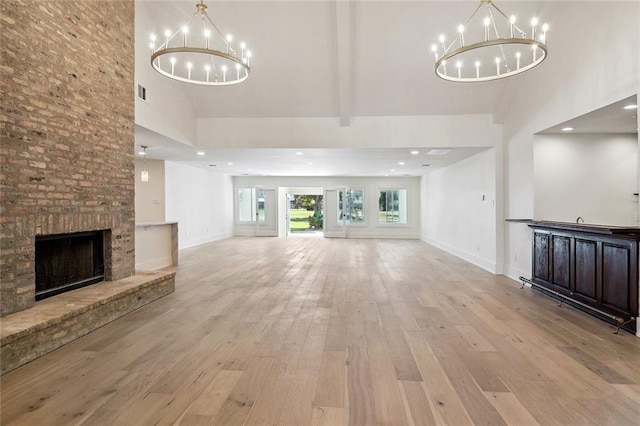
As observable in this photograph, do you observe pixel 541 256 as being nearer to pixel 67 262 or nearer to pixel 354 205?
pixel 67 262

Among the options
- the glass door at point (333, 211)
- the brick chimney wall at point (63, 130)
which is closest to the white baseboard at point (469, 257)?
the glass door at point (333, 211)

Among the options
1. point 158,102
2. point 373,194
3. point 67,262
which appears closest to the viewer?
point 67,262

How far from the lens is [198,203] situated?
11.2 metres

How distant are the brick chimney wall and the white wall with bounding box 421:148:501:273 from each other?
20.8 feet

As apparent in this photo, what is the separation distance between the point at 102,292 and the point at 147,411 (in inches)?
87.7

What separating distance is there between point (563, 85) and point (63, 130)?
6169 millimetres

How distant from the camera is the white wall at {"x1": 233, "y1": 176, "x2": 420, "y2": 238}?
13523mm

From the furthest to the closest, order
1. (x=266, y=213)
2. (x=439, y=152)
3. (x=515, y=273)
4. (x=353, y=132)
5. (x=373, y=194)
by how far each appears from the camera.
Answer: (x=266, y=213) → (x=373, y=194) → (x=439, y=152) → (x=353, y=132) → (x=515, y=273)

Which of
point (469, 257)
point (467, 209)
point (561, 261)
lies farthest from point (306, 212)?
point (561, 261)

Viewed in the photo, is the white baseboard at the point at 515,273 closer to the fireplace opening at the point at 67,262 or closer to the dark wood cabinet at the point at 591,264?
the dark wood cabinet at the point at 591,264

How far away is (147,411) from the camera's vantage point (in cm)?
208

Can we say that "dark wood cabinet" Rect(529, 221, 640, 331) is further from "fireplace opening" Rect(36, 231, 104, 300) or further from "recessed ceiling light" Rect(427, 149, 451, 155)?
"fireplace opening" Rect(36, 231, 104, 300)

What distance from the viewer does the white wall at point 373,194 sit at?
1352 centimetres

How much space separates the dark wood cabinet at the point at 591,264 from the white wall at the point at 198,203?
8.78 meters
